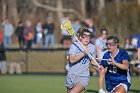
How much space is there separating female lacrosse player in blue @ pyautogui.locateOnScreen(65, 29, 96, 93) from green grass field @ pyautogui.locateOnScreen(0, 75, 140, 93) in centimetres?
639

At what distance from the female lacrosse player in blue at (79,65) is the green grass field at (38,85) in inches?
252

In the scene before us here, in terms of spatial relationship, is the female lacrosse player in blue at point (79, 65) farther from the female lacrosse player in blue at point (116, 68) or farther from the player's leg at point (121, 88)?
the player's leg at point (121, 88)

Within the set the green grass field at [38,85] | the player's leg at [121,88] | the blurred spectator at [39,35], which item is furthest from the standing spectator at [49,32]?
the player's leg at [121,88]

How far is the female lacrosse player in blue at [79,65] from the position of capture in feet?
→ 45.2

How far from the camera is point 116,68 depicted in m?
13.8

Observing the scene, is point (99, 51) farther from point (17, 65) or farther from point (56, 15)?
point (56, 15)

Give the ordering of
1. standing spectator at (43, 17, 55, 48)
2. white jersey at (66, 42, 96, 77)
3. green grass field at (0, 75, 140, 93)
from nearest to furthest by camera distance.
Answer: white jersey at (66, 42, 96, 77) < green grass field at (0, 75, 140, 93) < standing spectator at (43, 17, 55, 48)

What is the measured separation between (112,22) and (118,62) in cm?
2407

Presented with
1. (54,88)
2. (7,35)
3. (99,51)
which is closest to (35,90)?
(54,88)

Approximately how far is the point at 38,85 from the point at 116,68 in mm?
9423

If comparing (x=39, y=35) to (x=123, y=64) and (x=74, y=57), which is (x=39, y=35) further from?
(x=123, y=64)

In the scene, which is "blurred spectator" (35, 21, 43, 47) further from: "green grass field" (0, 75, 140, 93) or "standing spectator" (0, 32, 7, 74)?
"green grass field" (0, 75, 140, 93)

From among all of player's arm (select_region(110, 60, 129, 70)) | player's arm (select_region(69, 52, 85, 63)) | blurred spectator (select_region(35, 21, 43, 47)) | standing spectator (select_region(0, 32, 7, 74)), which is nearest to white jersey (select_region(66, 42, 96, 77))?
player's arm (select_region(69, 52, 85, 63))

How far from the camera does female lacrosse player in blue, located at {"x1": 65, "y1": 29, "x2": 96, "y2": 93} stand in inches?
542
